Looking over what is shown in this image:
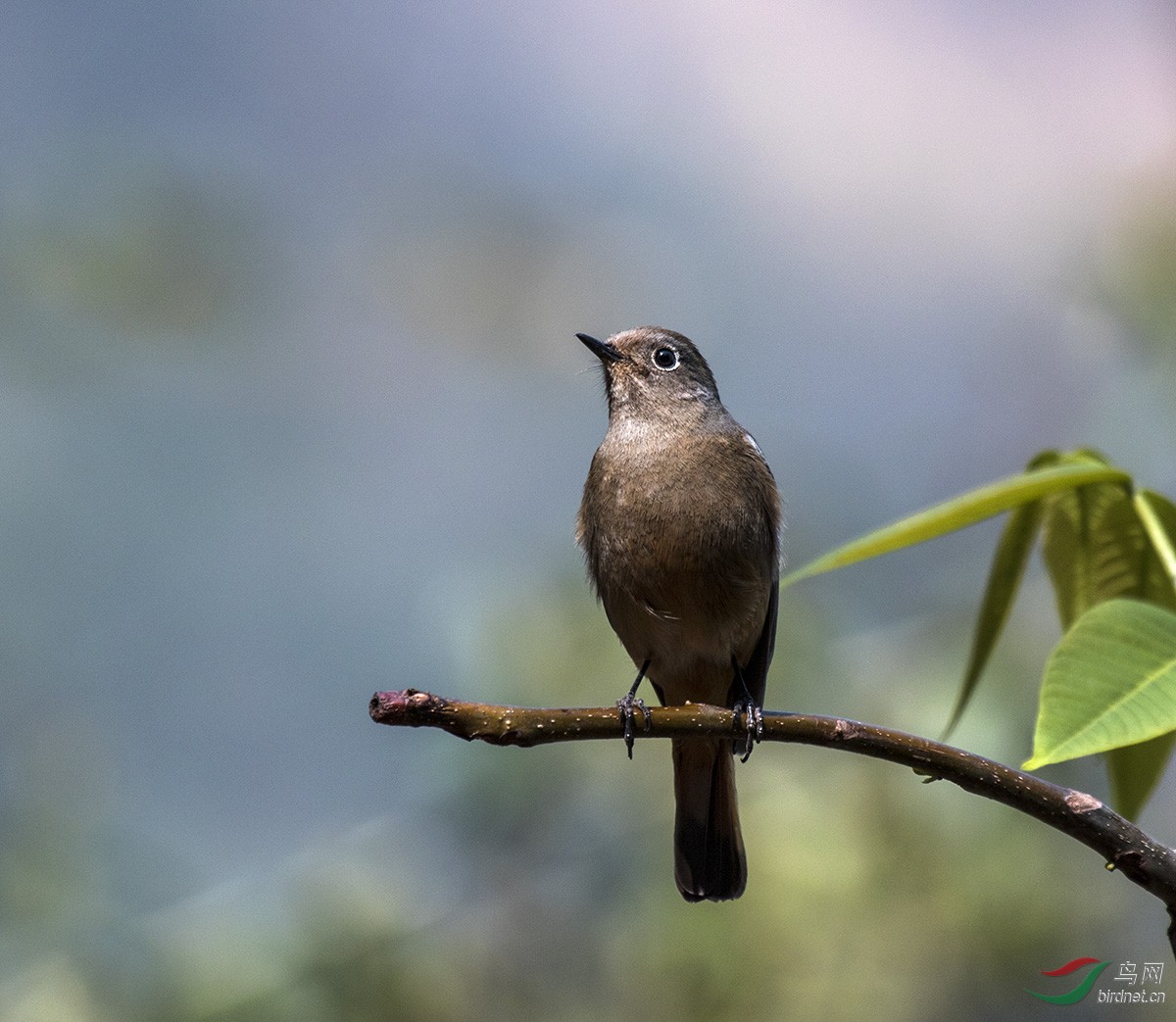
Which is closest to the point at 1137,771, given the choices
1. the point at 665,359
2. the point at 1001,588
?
the point at 1001,588

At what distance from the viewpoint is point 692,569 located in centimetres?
283

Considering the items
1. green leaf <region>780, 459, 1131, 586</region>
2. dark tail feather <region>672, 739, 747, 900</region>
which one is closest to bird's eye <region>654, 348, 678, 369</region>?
dark tail feather <region>672, 739, 747, 900</region>

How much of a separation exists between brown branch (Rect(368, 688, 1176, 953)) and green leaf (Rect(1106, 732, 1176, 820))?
0.39 metres

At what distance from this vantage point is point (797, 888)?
3.22 m

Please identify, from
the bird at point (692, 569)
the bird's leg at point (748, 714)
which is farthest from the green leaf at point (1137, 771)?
the bird at point (692, 569)

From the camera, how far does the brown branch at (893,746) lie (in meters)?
1.28

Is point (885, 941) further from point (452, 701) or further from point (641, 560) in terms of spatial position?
point (452, 701)

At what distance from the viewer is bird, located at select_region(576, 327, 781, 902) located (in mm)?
2855

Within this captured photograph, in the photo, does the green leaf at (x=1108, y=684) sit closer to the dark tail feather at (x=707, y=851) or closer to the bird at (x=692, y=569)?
the bird at (x=692, y=569)

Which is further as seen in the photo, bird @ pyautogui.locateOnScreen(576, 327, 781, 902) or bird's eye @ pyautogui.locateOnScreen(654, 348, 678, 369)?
bird's eye @ pyautogui.locateOnScreen(654, 348, 678, 369)

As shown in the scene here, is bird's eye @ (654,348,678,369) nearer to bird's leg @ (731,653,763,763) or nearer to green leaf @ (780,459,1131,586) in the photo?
bird's leg @ (731,653,763,763)

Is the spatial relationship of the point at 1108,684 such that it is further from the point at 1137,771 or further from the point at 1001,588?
the point at 1001,588

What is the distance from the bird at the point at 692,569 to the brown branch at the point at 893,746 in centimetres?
127

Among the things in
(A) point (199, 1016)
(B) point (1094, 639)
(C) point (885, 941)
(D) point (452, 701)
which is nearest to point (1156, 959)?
(C) point (885, 941)
